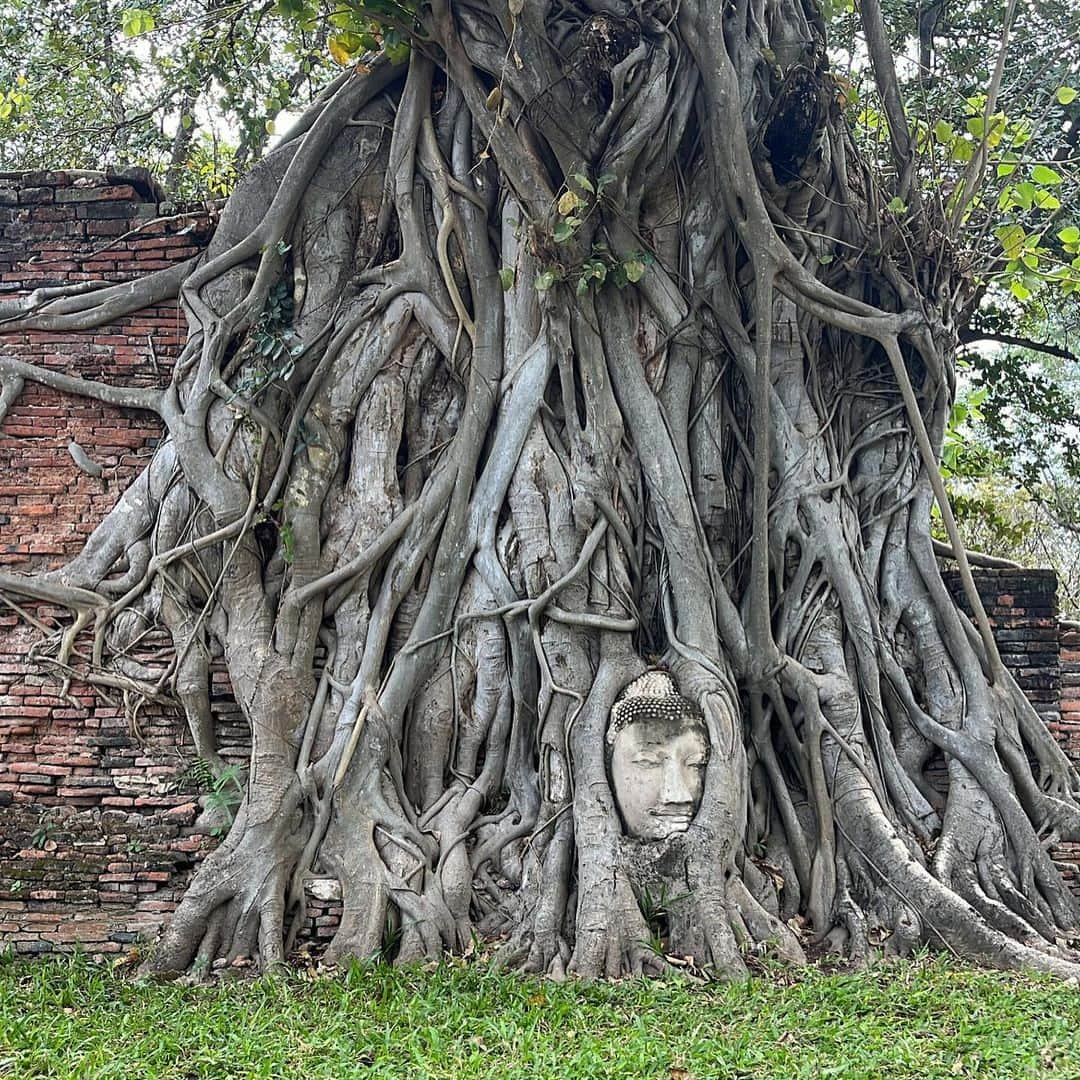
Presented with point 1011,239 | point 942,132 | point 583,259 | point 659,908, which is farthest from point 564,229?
point 659,908

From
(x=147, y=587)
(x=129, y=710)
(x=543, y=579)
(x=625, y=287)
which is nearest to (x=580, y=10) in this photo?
(x=625, y=287)

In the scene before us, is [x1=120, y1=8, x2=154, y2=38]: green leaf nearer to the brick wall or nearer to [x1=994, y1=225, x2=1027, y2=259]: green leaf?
the brick wall

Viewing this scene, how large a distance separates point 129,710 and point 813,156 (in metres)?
3.90

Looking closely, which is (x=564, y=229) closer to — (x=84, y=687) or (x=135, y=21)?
(x=135, y=21)

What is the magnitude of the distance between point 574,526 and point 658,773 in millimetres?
1092

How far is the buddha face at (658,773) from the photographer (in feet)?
14.5

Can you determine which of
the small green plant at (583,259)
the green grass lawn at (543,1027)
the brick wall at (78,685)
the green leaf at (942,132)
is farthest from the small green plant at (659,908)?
the green leaf at (942,132)

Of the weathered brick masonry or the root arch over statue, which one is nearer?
the root arch over statue

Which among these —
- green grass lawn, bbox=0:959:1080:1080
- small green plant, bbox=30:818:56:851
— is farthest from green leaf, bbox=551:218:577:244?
small green plant, bbox=30:818:56:851

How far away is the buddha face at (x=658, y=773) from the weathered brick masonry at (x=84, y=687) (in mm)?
1248

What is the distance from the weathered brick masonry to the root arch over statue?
0.15 meters

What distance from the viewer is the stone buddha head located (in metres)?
4.43

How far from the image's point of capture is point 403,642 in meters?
4.96

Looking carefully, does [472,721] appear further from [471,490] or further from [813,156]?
[813,156]
